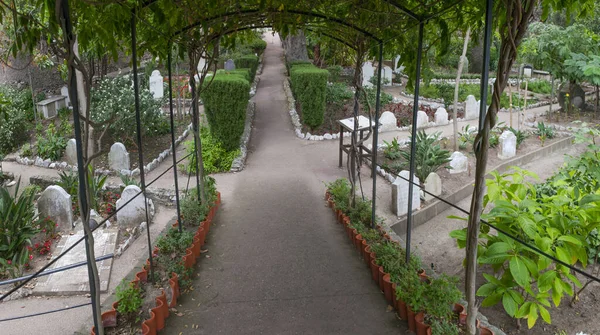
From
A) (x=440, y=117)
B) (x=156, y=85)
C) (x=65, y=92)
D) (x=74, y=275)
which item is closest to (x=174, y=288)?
(x=74, y=275)

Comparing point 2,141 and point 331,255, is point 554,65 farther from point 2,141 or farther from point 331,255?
point 2,141

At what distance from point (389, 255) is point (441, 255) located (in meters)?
2.30

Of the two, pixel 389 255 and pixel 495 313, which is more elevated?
pixel 389 255

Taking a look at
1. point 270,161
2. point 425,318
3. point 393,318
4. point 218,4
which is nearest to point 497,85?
point 425,318

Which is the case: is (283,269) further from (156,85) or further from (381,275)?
(156,85)

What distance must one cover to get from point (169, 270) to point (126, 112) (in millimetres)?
7098

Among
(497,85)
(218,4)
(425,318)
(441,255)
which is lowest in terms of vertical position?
(441,255)

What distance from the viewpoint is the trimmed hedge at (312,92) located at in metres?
12.4

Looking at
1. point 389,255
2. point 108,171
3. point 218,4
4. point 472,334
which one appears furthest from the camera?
point 108,171

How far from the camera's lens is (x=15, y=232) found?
22.8ft


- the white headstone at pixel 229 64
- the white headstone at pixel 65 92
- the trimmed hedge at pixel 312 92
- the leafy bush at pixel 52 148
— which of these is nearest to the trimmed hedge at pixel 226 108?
the trimmed hedge at pixel 312 92

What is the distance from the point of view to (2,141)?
12109mm

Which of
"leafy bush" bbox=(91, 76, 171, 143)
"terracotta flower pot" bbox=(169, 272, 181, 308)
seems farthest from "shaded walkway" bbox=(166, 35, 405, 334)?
"leafy bush" bbox=(91, 76, 171, 143)

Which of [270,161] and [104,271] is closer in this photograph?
[104,271]
